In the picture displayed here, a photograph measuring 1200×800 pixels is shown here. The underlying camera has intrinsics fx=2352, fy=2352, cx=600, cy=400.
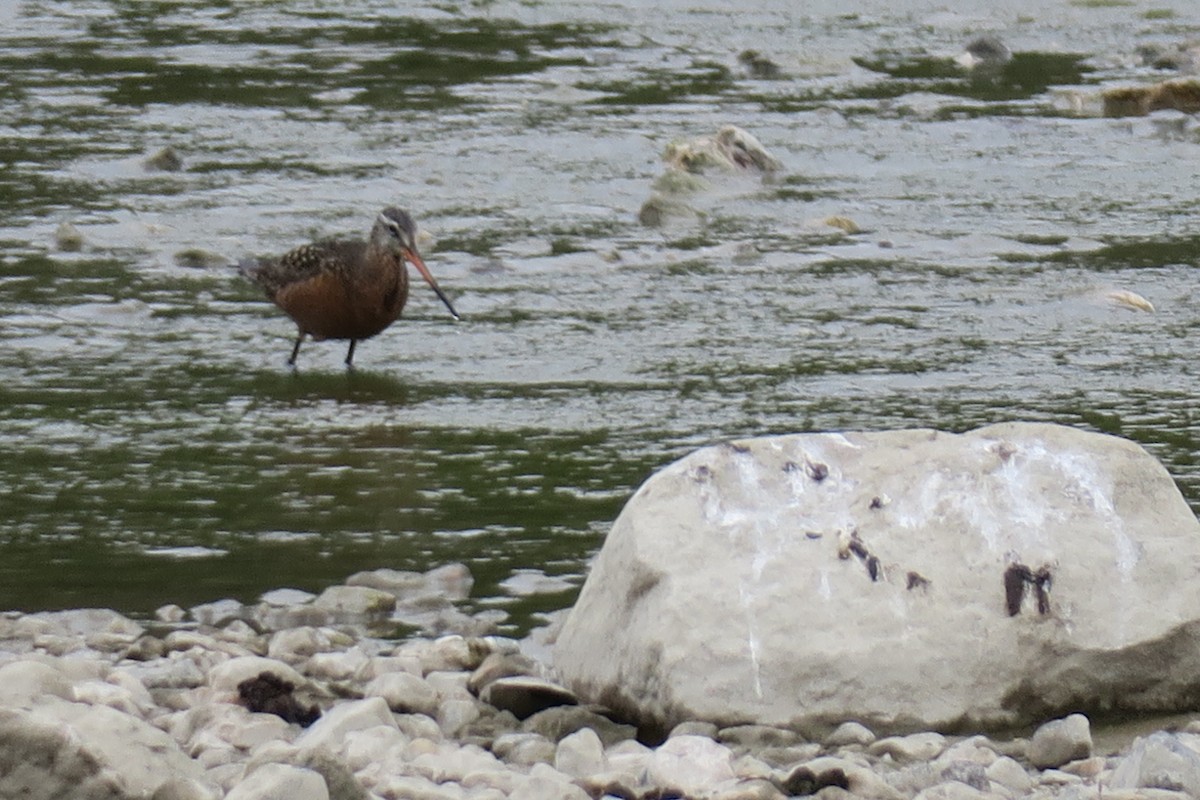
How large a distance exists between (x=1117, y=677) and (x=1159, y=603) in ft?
0.64

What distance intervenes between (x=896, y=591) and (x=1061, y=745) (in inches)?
21.3

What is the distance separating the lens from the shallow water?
695 centimetres

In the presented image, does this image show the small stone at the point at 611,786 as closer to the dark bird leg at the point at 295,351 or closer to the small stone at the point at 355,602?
the small stone at the point at 355,602

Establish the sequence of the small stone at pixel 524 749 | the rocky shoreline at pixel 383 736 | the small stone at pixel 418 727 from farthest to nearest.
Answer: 1. the small stone at pixel 418 727
2. the small stone at pixel 524 749
3. the rocky shoreline at pixel 383 736

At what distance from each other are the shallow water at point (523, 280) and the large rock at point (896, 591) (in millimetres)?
874

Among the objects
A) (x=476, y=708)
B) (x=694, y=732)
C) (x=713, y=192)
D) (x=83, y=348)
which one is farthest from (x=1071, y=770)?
(x=713, y=192)

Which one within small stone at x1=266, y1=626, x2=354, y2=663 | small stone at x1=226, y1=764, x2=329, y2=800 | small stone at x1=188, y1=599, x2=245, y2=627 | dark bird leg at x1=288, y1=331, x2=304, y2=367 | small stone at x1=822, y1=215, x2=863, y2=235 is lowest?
dark bird leg at x1=288, y1=331, x2=304, y2=367

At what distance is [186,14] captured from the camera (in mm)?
19375

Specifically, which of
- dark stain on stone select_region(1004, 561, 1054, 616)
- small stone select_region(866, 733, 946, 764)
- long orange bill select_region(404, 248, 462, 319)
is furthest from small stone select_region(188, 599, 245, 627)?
long orange bill select_region(404, 248, 462, 319)

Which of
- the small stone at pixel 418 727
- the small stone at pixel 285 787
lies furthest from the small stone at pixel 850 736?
the small stone at pixel 285 787

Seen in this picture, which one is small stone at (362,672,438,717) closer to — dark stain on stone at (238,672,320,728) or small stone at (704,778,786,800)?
dark stain on stone at (238,672,320,728)

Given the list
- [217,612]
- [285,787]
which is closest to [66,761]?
[285,787]

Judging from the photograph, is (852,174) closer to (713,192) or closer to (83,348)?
(713,192)

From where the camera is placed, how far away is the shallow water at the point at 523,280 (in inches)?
274
